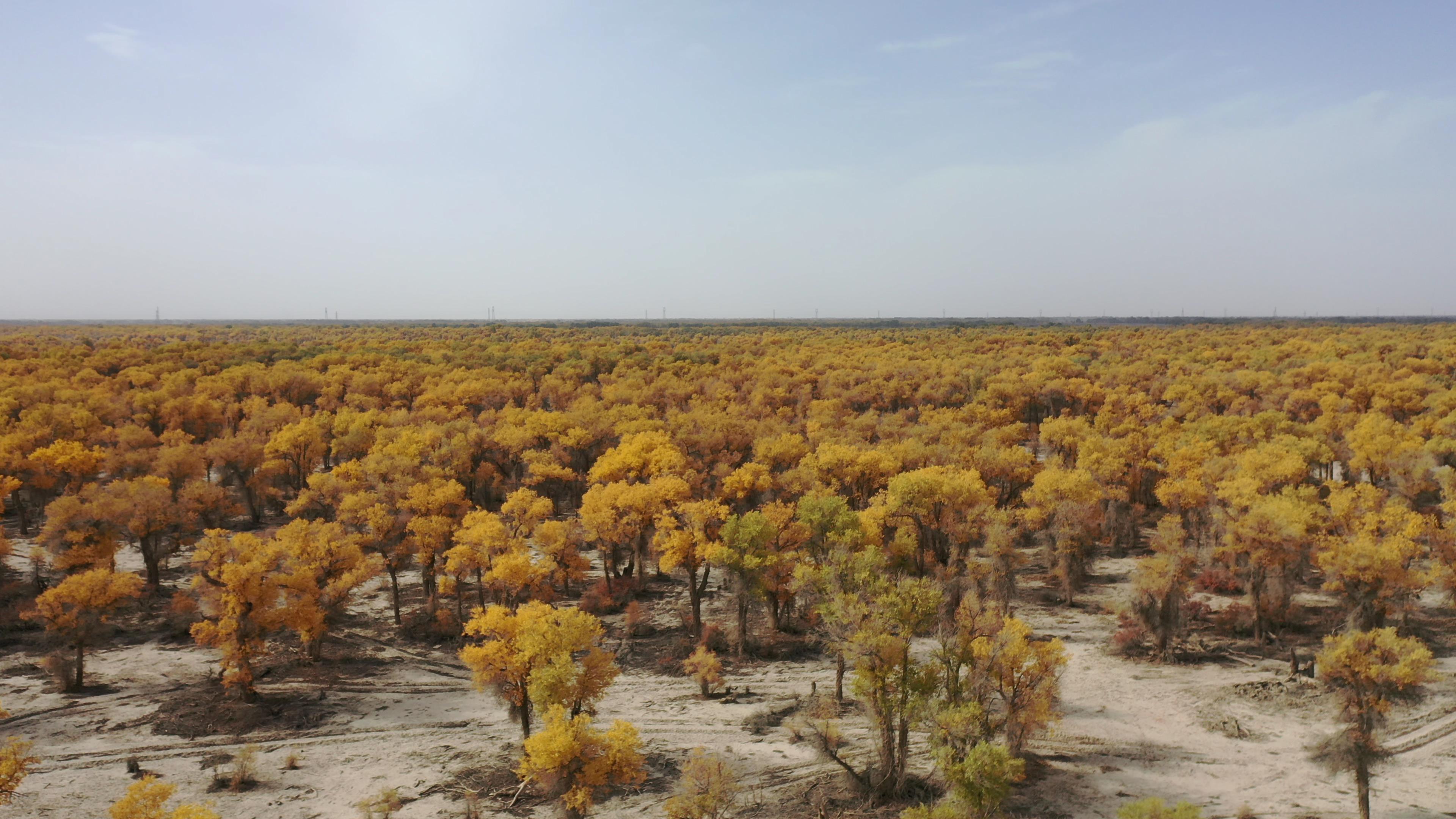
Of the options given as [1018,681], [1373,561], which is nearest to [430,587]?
[1018,681]

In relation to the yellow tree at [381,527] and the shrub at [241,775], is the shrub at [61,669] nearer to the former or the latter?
the shrub at [241,775]

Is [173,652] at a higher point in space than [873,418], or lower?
lower

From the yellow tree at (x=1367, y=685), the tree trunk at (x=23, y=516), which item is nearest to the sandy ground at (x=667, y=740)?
the yellow tree at (x=1367, y=685)

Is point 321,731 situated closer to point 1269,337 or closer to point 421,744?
point 421,744

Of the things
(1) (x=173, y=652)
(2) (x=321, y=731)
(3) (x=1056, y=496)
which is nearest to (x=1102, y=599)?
(3) (x=1056, y=496)

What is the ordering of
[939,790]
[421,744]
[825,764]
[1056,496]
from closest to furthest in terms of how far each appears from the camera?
[939,790], [825,764], [421,744], [1056,496]

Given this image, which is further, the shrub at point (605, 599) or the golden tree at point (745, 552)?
the shrub at point (605, 599)
